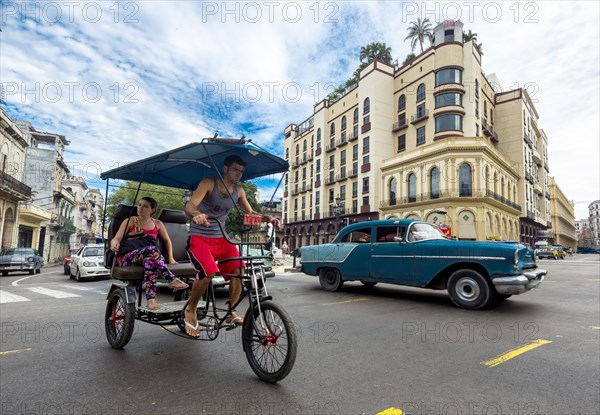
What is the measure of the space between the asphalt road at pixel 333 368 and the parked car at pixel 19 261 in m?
14.7

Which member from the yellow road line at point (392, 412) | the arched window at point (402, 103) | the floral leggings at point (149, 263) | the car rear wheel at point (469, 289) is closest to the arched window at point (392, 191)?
the arched window at point (402, 103)

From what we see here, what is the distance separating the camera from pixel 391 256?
26.4ft

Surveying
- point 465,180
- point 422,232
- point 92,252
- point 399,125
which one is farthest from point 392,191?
point 422,232

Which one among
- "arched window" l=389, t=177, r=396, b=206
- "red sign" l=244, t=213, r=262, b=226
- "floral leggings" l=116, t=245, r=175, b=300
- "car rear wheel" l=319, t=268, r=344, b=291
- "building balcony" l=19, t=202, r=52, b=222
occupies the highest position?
"arched window" l=389, t=177, r=396, b=206

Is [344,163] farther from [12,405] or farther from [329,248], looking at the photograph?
[12,405]

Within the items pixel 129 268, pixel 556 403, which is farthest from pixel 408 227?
pixel 129 268

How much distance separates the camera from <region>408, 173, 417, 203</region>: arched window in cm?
3862

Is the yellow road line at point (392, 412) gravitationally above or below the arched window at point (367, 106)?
below

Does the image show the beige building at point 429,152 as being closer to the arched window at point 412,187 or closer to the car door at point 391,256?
the arched window at point 412,187

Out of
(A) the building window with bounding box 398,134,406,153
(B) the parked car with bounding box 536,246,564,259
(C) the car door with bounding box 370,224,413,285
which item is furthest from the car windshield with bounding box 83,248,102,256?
(B) the parked car with bounding box 536,246,564,259

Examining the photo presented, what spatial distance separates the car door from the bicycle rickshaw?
4.13 metres

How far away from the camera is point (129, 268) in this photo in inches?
171

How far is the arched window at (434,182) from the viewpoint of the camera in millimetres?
36188

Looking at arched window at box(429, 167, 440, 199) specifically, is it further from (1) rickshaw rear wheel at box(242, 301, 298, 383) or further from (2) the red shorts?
(1) rickshaw rear wheel at box(242, 301, 298, 383)
